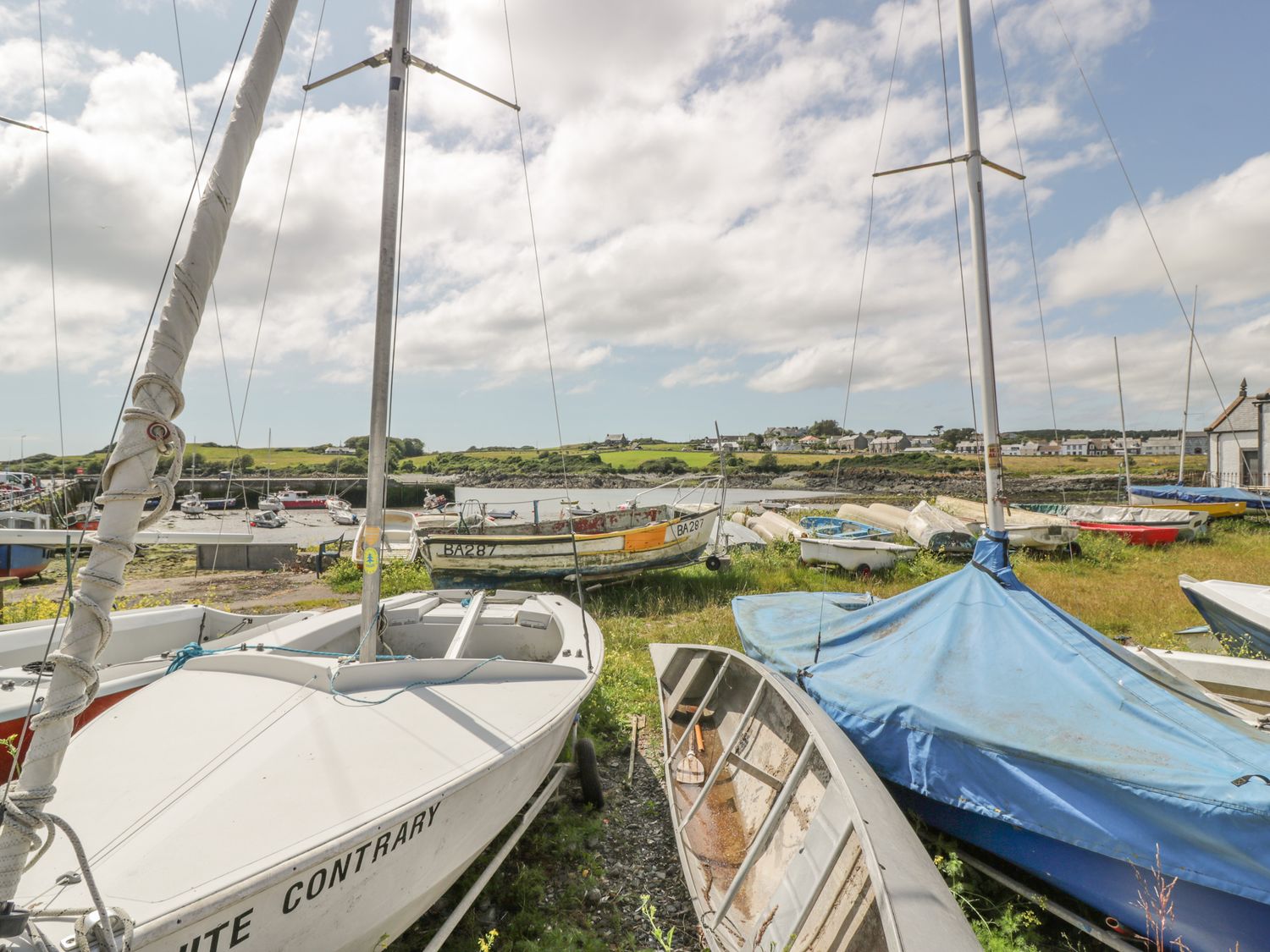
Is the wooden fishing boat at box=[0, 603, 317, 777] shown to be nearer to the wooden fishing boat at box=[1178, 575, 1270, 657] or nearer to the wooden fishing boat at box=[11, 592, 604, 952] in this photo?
the wooden fishing boat at box=[11, 592, 604, 952]

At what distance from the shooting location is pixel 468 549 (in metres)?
13.3

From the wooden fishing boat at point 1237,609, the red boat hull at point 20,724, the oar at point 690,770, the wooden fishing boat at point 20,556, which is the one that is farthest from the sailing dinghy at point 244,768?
the wooden fishing boat at point 20,556

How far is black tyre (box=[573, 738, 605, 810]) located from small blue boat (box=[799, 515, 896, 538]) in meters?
12.9

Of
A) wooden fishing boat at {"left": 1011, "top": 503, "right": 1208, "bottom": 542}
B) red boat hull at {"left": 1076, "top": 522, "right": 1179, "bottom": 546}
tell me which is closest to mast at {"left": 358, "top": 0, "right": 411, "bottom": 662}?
red boat hull at {"left": 1076, "top": 522, "right": 1179, "bottom": 546}

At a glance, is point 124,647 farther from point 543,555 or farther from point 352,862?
point 543,555

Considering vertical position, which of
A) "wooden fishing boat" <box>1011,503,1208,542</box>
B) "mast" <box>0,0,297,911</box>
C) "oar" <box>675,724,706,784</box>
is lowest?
"oar" <box>675,724,706,784</box>

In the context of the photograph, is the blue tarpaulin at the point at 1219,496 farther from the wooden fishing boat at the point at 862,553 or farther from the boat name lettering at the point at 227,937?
the boat name lettering at the point at 227,937

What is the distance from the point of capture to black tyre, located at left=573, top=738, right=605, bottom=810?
217 inches

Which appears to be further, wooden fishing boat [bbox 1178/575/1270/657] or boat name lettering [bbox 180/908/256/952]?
wooden fishing boat [bbox 1178/575/1270/657]

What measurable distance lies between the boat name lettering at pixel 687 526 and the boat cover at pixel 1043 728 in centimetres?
830

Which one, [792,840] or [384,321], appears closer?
[792,840]

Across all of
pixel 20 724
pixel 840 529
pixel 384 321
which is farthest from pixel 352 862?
pixel 840 529

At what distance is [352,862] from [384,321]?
4.02 meters

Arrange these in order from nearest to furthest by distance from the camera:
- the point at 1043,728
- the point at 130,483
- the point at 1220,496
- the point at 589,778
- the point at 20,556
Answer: the point at 130,483
the point at 1043,728
the point at 589,778
the point at 20,556
the point at 1220,496
